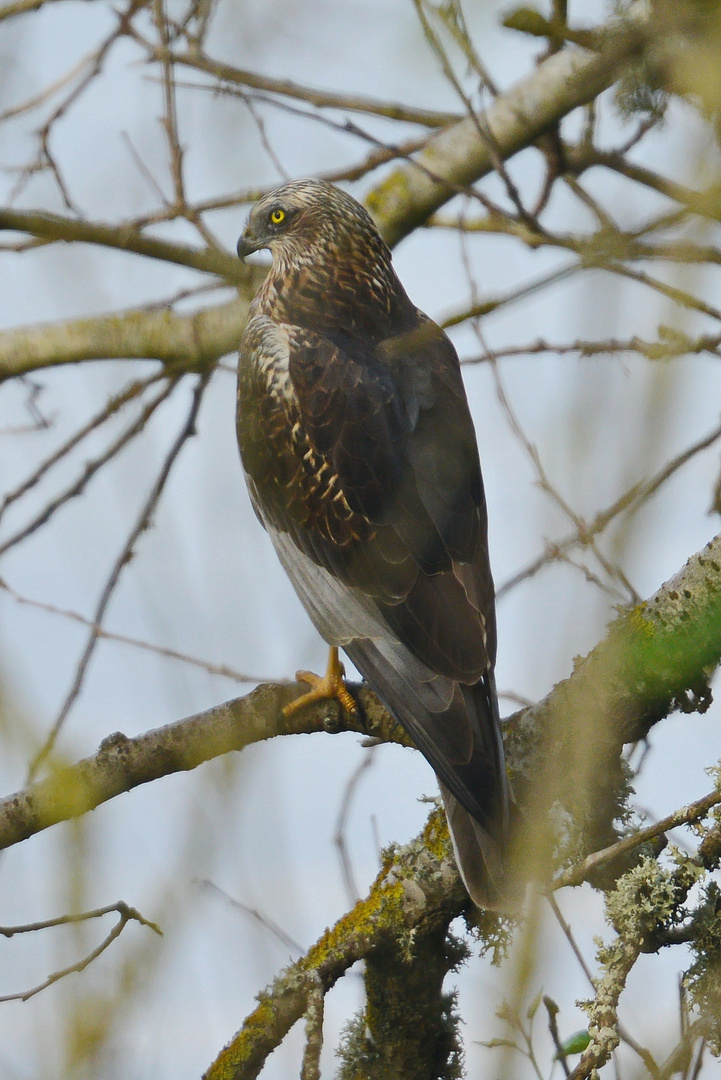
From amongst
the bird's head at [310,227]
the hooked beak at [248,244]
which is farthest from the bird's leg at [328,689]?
the hooked beak at [248,244]

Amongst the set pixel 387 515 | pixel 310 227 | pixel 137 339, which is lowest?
pixel 387 515

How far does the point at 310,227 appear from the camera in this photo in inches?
181

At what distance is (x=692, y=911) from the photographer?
2.29 metres

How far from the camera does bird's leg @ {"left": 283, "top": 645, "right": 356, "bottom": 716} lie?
316 cm

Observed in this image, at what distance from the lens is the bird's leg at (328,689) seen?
316cm

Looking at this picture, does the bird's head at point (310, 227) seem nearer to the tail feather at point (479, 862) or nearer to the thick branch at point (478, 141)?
the thick branch at point (478, 141)

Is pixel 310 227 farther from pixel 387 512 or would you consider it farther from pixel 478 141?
pixel 387 512

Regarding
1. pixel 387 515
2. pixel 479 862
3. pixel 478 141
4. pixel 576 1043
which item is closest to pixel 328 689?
pixel 387 515

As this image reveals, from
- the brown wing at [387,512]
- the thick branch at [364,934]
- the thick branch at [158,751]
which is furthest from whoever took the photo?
the brown wing at [387,512]

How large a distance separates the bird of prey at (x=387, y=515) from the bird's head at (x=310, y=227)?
385mm

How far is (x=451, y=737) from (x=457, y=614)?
1.39 ft

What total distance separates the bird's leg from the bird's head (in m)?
1.86

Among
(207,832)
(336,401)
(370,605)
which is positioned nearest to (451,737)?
(370,605)

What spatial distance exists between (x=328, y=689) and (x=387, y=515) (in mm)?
553
